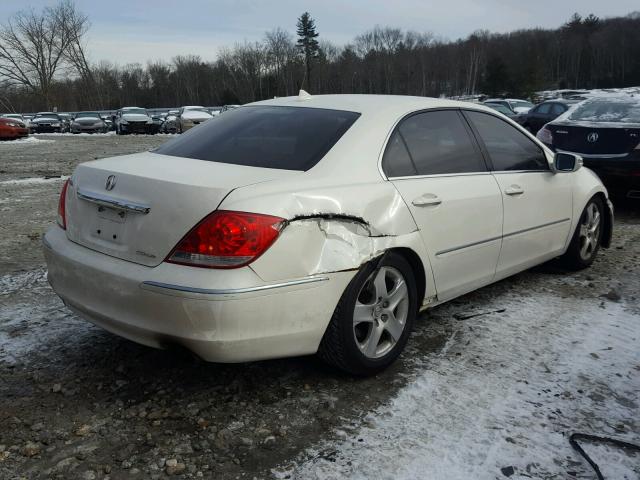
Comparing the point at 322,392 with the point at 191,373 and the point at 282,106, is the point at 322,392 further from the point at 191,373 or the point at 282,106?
the point at 282,106

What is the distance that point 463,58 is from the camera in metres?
108

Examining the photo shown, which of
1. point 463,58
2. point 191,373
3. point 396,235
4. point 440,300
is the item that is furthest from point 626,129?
point 463,58

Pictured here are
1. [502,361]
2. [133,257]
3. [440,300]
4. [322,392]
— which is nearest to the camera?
[133,257]

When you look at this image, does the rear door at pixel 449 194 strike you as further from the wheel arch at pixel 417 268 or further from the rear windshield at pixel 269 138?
the rear windshield at pixel 269 138

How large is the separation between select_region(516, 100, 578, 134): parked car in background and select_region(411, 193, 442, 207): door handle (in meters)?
15.5

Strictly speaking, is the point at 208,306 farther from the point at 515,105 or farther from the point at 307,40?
the point at 307,40

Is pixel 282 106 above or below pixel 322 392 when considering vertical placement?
above

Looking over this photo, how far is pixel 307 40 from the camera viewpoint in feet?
320

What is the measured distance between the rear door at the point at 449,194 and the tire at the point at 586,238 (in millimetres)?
1276

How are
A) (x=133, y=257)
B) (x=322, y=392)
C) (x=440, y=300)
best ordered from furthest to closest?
(x=440, y=300), (x=322, y=392), (x=133, y=257)

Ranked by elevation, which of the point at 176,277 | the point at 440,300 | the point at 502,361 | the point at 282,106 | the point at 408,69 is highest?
the point at 408,69

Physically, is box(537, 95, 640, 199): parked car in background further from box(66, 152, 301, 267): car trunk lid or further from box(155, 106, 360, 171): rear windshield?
box(66, 152, 301, 267): car trunk lid

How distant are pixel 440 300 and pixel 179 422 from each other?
1.64 m

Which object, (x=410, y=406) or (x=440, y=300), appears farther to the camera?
(x=440, y=300)
